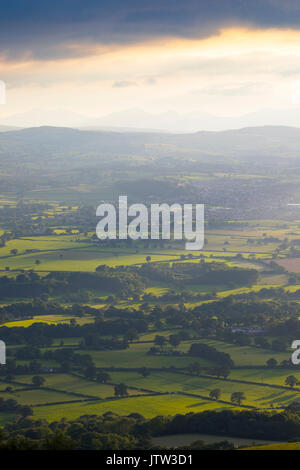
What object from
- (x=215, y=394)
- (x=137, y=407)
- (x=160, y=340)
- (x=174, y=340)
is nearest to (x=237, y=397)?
(x=215, y=394)

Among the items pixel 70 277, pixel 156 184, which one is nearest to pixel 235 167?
pixel 156 184

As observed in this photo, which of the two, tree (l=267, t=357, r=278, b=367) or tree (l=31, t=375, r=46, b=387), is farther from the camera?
tree (l=267, t=357, r=278, b=367)

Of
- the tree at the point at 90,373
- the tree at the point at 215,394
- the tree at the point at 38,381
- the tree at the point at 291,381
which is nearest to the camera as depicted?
the tree at the point at 215,394

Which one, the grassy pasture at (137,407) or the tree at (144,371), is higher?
the tree at (144,371)

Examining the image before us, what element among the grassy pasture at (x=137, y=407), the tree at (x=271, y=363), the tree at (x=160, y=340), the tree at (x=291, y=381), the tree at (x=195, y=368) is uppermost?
the tree at (x=160, y=340)

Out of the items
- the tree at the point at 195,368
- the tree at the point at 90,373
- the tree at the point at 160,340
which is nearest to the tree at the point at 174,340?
the tree at the point at 160,340

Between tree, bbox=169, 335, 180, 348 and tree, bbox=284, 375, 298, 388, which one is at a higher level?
tree, bbox=169, 335, 180, 348

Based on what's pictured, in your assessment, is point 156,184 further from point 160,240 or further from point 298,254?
point 298,254

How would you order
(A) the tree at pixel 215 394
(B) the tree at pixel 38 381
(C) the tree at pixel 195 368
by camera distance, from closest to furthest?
(A) the tree at pixel 215 394
(B) the tree at pixel 38 381
(C) the tree at pixel 195 368

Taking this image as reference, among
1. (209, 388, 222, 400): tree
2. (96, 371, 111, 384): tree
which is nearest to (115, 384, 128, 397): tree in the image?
(96, 371, 111, 384): tree

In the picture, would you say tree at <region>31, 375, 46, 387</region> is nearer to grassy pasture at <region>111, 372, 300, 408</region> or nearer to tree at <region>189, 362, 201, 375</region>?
grassy pasture at <region>111, 372, 300, 408</region>

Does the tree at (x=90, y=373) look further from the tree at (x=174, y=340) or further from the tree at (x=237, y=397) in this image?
the tree at (x=237, y=397)
